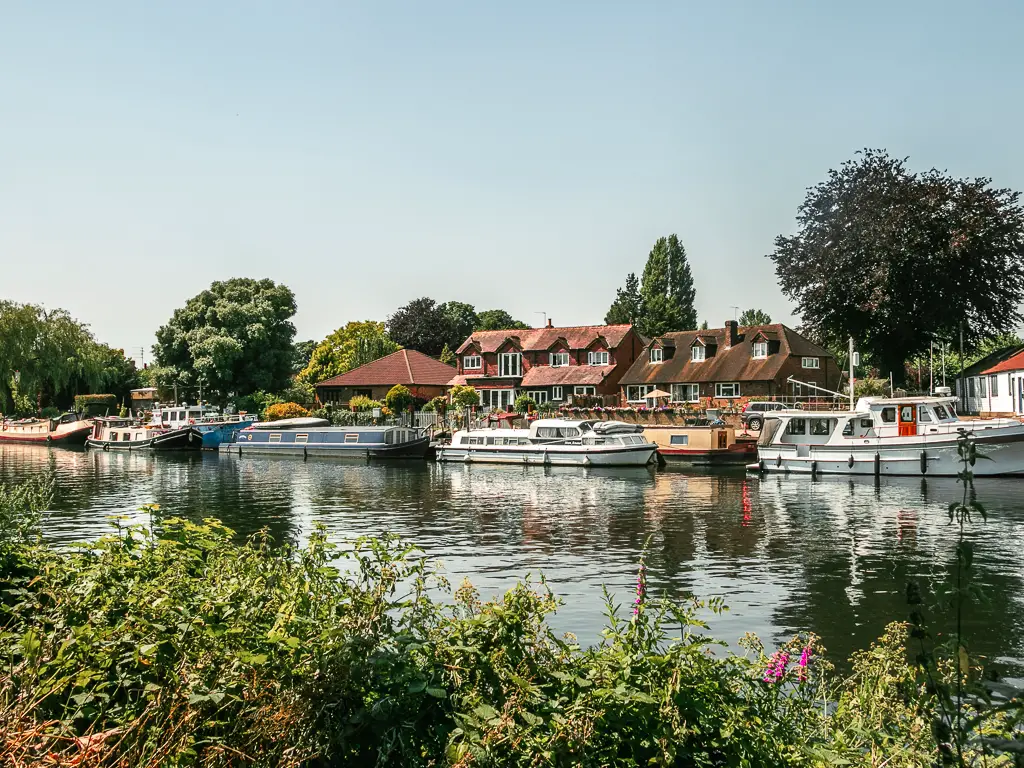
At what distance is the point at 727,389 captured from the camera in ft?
224

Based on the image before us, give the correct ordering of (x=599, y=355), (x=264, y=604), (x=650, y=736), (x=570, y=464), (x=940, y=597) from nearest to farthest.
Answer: (x=940, y=597)
(x=650, y=736)
(x=264, y=604)
(x=570, y=464)
(x=599, y=355)

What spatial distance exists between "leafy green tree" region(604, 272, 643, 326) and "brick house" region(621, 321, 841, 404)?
33.3m

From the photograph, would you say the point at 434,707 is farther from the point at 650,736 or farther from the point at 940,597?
the point at 940,597

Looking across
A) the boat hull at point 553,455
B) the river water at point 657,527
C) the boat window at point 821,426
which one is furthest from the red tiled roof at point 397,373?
the boat window at point 821,426

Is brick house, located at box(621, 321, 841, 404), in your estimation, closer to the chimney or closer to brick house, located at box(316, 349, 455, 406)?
the chimney

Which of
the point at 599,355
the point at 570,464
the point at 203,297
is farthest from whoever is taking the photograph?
the point at 203,297

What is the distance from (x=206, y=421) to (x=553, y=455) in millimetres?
35691

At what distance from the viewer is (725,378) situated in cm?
6775

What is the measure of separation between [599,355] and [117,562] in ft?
232

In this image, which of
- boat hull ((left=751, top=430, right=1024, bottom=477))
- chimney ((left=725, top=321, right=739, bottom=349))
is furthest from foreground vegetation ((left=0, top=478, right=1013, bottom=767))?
chimney ((left=725, top=321, right=739, bottom=349))

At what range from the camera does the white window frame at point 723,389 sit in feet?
221

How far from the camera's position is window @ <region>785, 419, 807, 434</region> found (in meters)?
46.2

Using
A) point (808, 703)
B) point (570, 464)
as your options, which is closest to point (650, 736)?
point (808, 703)

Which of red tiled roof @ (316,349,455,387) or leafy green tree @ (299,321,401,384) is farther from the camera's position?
leafy green tree @ (299,321,401,384)
